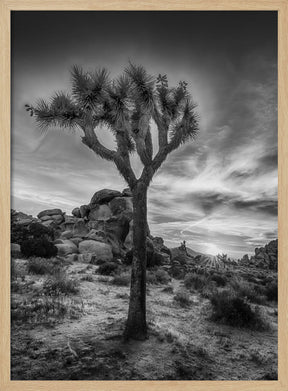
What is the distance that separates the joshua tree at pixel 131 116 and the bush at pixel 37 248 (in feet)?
22.7

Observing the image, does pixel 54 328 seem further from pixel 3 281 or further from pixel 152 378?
pixel 152 378

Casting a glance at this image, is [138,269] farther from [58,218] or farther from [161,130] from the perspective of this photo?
[58,218]

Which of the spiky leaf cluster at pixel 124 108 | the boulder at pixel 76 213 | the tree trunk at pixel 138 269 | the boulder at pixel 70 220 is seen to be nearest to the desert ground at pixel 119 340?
the tree trunk at pixel 138 269

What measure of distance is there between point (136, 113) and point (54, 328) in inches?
168

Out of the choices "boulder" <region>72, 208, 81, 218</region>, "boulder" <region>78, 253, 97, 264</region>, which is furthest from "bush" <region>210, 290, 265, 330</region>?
"boulder" <region>72, 208, 81, 218</region>

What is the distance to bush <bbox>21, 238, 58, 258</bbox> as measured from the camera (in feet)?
33.1

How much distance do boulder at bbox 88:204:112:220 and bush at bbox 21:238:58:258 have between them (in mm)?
8307

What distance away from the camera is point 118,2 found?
3520 mm

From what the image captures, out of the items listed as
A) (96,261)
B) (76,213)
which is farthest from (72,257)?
(76,213)

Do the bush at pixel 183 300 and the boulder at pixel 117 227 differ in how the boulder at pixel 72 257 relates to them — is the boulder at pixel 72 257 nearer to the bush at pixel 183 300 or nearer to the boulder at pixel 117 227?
the boulder at pixel 117 227

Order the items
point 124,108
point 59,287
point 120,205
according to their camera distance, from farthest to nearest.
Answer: point 120,205 → point 59,287 → point 124,108

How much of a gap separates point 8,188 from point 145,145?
2407mm

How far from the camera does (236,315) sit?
5.29 m

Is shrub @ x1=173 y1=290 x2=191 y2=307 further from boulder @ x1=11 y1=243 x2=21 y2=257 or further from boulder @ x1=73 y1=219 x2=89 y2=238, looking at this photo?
boulder @ x1=73 y1=219 x2=89 y2=238
